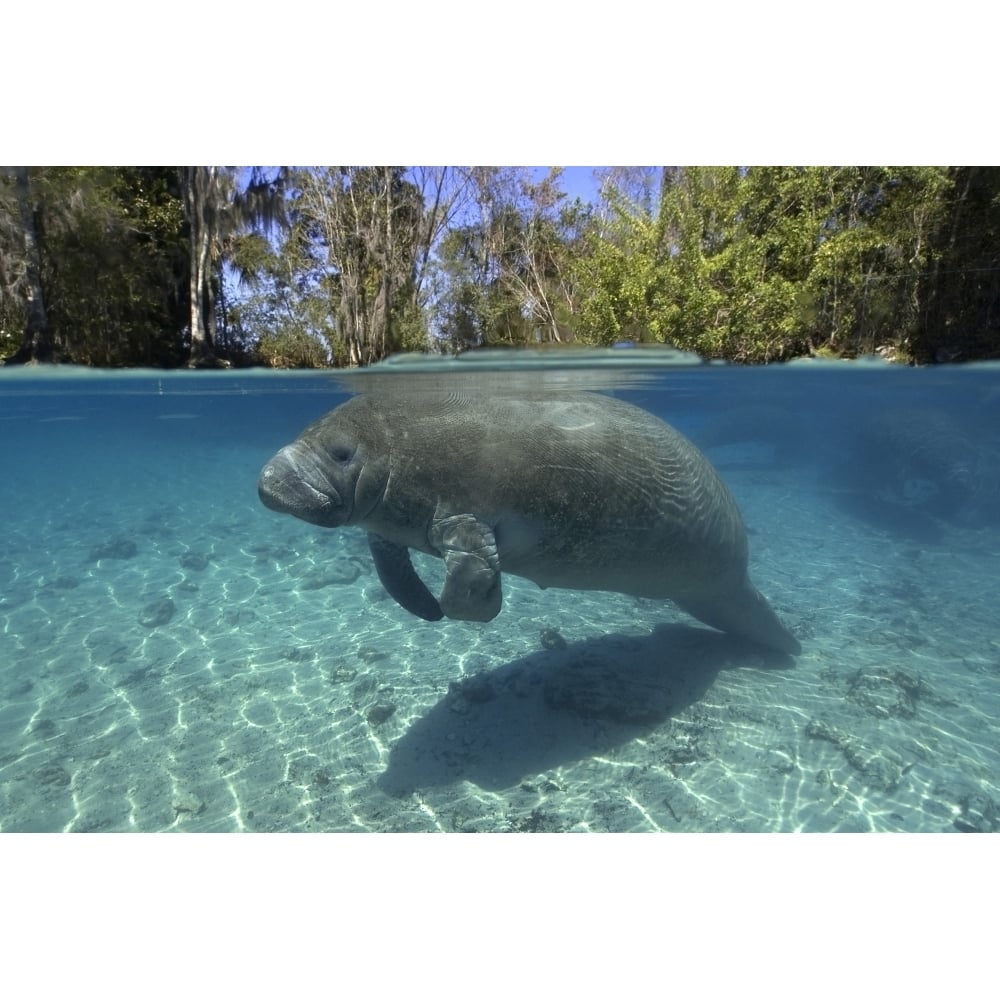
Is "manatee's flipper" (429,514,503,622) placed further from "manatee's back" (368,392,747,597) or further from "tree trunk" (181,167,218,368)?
"tree trunk" (181,167,218,368)

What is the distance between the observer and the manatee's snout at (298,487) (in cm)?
349

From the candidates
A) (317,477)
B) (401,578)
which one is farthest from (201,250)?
(401,578)

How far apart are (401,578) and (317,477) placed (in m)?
1.45

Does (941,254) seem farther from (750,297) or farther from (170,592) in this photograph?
(170,592)

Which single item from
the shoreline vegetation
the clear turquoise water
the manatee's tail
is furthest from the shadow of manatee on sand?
the shoreline vegetation

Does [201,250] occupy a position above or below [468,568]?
above

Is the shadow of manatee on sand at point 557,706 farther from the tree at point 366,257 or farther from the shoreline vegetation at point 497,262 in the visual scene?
the tree at point 366,257

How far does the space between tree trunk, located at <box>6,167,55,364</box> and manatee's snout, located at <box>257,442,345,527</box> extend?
9.07 ft

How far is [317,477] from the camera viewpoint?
362 cm

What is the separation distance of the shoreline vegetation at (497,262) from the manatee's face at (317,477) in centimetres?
151

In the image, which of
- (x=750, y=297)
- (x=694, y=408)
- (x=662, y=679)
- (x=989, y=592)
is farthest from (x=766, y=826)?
(x=989, y=592)

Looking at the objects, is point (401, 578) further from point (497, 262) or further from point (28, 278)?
point (28, 278)
